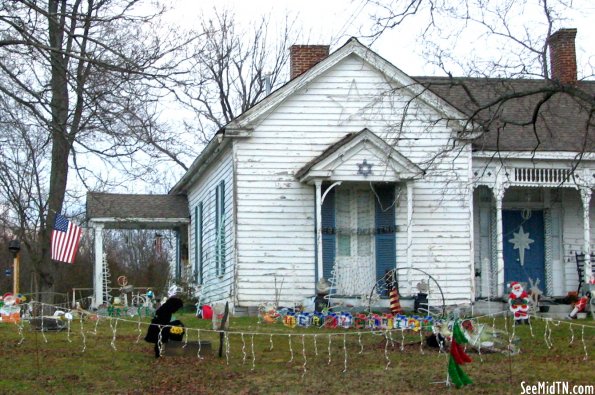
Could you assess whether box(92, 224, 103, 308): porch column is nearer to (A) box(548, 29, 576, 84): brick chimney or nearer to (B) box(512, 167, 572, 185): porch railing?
(B) box(512, 167, 572, 185): porch railing

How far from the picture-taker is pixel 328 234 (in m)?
22.5

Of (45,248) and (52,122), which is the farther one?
(45,248)

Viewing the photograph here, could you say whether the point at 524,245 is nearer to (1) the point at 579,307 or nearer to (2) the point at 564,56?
(1) the point at 579,307

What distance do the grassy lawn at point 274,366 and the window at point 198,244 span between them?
10643mm

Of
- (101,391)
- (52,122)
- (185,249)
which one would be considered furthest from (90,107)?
(185,249)

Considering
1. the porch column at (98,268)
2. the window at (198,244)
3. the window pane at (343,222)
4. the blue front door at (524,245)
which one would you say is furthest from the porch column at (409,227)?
the porch column at (98,268)

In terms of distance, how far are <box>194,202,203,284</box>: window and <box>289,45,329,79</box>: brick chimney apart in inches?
214

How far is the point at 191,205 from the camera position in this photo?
30219 millimetres

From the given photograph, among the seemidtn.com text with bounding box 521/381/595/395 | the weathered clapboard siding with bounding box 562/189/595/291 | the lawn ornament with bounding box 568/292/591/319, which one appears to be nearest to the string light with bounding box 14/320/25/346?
the seemidtn.com text with bounding box 521/381/595/395

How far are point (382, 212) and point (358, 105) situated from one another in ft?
8.10

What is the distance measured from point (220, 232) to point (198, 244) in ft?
15.5

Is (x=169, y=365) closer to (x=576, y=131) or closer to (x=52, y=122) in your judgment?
(x=52, y=122)

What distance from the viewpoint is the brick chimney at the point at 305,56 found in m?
25.0

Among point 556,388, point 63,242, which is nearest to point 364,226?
point 63,242
